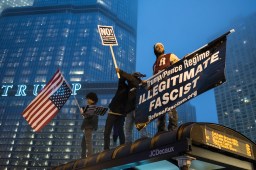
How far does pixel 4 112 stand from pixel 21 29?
6215 centimetres

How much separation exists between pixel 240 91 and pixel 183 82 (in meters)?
178

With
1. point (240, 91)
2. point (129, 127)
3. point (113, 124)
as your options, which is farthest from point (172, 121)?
point (240, 91)

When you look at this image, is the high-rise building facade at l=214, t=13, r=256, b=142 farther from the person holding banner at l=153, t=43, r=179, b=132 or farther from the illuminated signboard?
the illuminated signboard

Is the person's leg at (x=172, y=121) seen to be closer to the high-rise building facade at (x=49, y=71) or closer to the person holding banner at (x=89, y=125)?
the person holding banner at (x=89, y=125)

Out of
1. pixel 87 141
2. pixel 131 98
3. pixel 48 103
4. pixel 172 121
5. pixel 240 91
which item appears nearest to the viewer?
pixel 172 121

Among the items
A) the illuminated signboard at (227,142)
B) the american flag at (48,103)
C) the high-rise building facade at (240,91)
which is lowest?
the illuminated signboard at (227,142)

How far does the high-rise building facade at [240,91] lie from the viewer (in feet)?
522

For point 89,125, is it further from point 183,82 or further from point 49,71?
point 49,71

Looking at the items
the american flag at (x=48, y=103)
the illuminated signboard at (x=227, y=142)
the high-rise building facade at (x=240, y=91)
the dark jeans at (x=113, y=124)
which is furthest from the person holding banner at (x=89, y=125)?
the high-rise building facade at (x=240, y=91)

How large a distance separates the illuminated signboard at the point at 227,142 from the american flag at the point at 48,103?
8.62 meters

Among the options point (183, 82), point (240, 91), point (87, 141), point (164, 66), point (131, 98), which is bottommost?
point (87, 141)

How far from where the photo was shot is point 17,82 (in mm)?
166875

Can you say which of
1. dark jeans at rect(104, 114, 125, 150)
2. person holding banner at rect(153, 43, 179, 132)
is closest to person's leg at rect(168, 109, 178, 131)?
person holding banner at rect(153, 43, 179, 132)

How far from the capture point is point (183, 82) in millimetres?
6551
